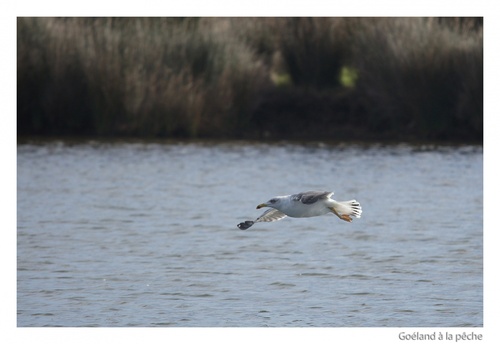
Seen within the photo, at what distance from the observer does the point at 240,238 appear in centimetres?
1180

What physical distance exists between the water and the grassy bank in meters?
0.70

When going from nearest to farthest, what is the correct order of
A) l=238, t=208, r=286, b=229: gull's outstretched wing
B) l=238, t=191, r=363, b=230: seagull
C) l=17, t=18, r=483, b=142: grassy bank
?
1. l=238, t=191, r=363, b=230: seagull
2. l=238, t=208, r=286, b=229: gull's outstretched wing
3. l=17, t=18, r=483, b=142: grassy bank

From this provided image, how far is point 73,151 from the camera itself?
17.7 meters

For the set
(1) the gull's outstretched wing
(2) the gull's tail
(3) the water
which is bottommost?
(3) the water

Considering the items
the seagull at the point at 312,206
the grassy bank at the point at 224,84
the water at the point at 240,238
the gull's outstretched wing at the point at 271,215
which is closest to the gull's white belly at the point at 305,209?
the seagull at the point at 312,206

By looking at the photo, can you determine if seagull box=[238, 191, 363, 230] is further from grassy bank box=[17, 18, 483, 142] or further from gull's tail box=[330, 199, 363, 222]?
grassy bank box=[17, 18, 483, 142]

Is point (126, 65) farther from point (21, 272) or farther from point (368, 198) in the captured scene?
point (21, 272)

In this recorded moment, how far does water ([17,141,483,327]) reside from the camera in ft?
28.9

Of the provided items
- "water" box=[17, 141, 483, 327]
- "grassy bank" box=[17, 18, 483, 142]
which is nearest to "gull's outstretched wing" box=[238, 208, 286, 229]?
"water" box=[17, 141, 483, 327]

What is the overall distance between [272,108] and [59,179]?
5.26 meters

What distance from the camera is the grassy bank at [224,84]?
60.5 ft

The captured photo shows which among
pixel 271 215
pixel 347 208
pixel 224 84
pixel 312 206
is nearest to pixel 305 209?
pixel 312 206
